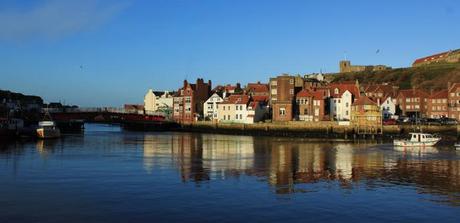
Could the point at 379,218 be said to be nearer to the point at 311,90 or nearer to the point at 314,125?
the point at 314,125

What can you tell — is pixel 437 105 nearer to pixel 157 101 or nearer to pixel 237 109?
pixel 237 109

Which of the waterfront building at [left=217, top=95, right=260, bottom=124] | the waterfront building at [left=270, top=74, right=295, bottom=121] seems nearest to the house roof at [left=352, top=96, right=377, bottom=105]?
the waterfront building at [left=270, top=74, right=295, bottom=121]

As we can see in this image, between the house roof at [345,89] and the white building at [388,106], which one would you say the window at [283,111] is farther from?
the white building at [388,106]

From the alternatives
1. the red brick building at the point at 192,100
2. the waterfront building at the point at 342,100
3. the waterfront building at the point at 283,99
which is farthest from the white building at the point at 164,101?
the waterfront building at the point at 342,100

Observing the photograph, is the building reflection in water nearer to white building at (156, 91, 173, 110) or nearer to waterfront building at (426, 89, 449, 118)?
waterfront building at (426, 89, 449, 118)

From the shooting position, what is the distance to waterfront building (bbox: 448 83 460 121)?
114750 millimetres

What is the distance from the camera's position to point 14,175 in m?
34.5

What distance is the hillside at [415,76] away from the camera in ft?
521

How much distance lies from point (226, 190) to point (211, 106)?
98.0 metres

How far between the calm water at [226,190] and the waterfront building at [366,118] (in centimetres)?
4490

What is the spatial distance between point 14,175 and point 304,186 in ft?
60.4

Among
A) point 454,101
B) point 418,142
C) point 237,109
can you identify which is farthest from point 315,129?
point 454,101

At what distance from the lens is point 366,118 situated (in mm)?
95750

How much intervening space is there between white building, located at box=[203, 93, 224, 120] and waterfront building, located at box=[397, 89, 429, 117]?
42154 millimetres
